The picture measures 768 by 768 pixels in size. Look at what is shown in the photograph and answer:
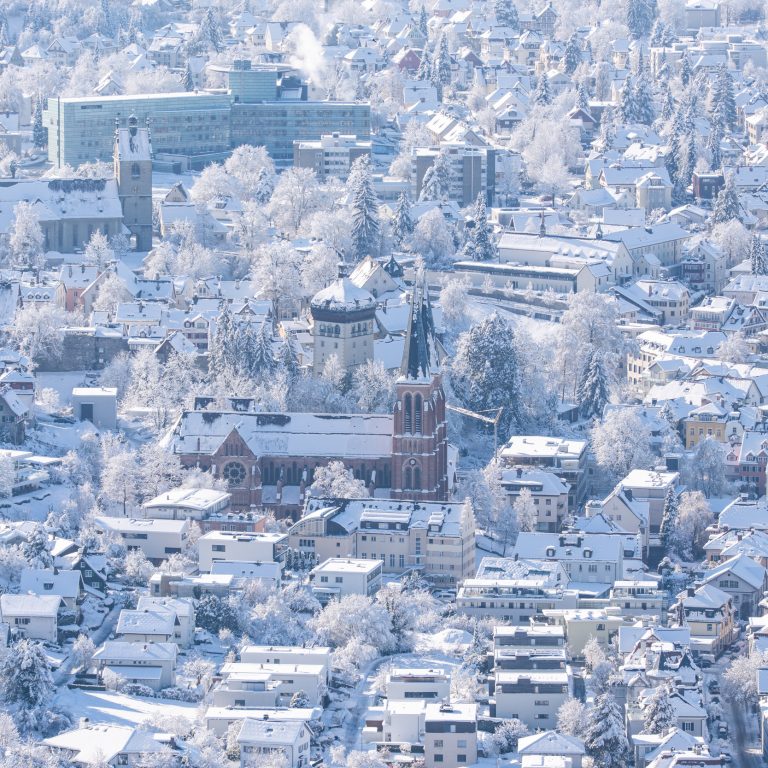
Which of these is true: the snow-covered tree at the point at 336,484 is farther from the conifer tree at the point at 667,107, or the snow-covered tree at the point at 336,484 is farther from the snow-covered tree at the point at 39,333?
the conifer tree at the point at 667,107

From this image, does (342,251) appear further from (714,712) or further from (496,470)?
(714,712)

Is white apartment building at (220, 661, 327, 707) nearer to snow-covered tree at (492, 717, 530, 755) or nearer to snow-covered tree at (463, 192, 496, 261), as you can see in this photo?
snow-covered tree at (492, 717, 530, 755)

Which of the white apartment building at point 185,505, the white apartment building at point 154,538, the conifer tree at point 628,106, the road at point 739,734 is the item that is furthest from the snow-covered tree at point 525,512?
the conifer tree at point 628,106

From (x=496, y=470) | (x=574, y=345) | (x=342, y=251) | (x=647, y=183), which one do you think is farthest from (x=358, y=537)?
(x=647, y=183)

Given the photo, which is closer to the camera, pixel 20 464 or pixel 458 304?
pixel 20 464

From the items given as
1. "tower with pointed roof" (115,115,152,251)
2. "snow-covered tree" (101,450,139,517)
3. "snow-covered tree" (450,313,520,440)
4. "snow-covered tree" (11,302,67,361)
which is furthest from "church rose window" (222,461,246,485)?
"tower with pointed roof" (115,115,152,251)

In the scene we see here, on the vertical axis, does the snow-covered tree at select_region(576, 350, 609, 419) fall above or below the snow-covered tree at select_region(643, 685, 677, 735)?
above
